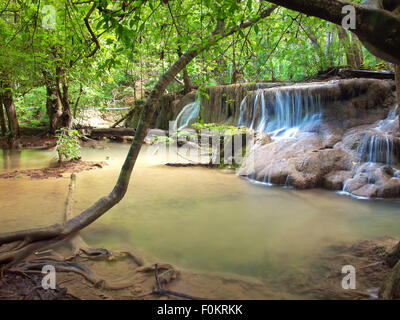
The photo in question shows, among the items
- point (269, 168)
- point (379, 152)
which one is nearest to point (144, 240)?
point (269, 168)

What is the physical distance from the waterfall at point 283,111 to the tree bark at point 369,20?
6.76 meters

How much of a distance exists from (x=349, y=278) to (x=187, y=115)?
520 inches

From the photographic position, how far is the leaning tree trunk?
2.88 meters

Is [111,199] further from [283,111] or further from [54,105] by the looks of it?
[54,105]

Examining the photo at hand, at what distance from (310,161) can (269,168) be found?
985mm

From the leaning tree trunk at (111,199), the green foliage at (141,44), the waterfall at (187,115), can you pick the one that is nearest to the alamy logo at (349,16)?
the green foliage at (141,44)

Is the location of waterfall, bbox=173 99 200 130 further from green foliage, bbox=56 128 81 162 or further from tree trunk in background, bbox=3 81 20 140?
tree trunk in background, bbox=3 81 20 140

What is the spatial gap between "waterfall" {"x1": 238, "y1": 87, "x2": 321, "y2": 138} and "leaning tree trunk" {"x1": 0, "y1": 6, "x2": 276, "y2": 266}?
242 inches

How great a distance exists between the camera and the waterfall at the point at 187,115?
14.7 meters

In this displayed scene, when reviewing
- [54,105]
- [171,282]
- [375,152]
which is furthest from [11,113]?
[375,152]

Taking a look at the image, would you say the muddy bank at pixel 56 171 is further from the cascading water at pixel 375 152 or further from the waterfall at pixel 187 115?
the cascading water at pixel 375 152

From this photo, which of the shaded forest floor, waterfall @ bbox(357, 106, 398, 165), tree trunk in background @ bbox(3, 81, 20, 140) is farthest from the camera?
tree trunk in background @ bbox(3, 81, 20, 140)

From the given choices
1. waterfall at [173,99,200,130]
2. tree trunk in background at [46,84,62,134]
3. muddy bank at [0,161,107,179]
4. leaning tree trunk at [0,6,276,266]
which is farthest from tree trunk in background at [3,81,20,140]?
leaning tree trunk at [0,6,276,266]

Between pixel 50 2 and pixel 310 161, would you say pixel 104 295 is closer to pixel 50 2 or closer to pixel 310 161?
pixel 310 161
